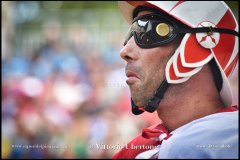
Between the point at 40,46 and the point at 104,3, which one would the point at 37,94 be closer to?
the point at 40,46

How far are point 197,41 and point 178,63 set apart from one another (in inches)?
4.8

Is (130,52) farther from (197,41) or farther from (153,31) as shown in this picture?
(197,41)

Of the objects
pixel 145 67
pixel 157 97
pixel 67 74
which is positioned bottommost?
pixel 67 74

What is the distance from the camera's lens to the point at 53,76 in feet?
11.8

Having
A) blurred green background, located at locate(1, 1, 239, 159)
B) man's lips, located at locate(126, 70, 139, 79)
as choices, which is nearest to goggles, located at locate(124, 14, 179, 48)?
man's lips, located at locate(126, 70, 139, 79)

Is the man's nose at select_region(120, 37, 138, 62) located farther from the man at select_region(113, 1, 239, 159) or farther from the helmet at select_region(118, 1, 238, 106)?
the helmet at select_region(118, 1, 238, 106)

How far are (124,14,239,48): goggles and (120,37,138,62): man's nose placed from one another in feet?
0.07

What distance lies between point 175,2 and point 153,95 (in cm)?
39

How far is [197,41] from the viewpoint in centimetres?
205

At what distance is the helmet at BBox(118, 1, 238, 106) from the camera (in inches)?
80.0

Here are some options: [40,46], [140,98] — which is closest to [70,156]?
[40,46]

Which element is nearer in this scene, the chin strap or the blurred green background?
the chin strap

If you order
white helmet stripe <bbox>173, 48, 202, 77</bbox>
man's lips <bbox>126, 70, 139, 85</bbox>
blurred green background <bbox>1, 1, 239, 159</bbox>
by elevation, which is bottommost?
blurred green background <bbox>1, 1, 239, 159</bbox>

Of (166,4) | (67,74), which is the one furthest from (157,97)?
(67,74)
